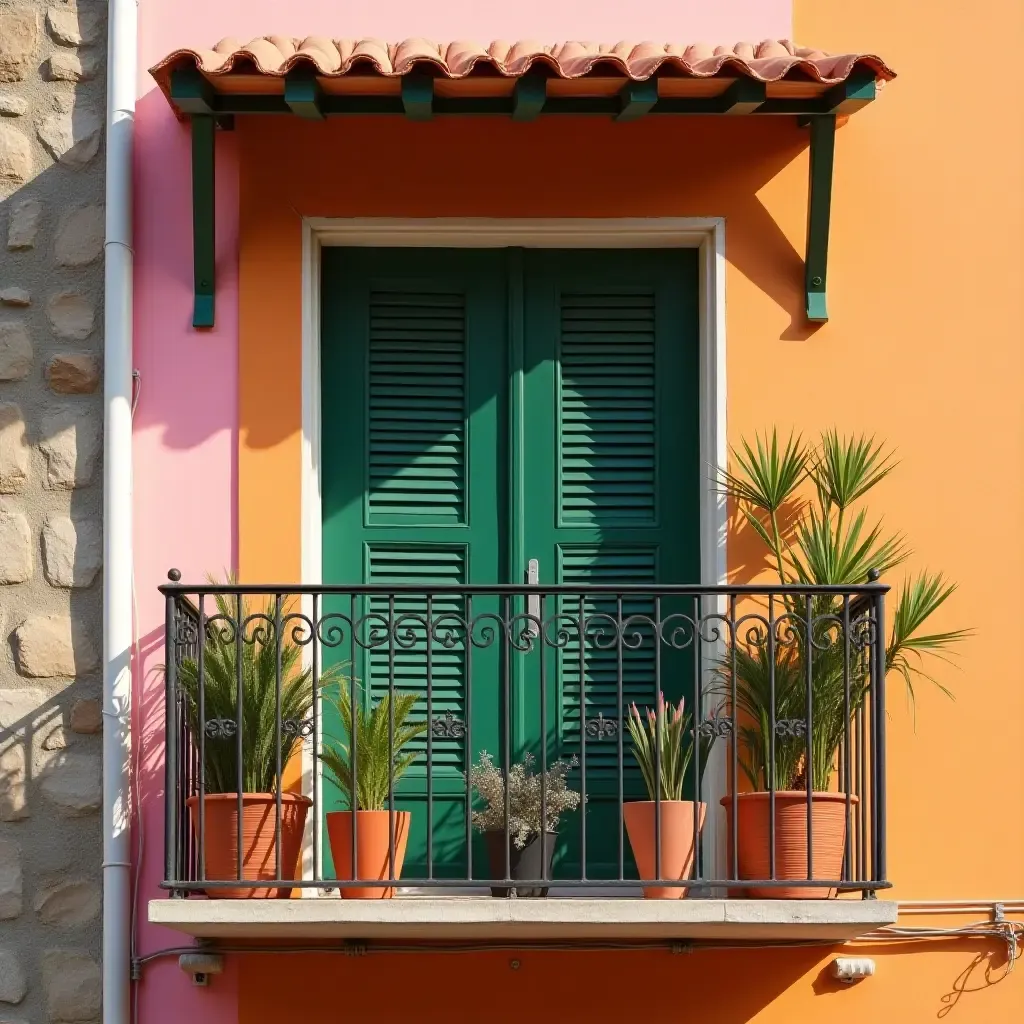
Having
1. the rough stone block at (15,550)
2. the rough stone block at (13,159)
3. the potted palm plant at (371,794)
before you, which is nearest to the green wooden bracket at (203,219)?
the rough stone block at (13,159)

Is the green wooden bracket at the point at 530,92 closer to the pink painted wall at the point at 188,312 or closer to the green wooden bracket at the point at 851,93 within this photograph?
the pink painted wall at the point at 188,312

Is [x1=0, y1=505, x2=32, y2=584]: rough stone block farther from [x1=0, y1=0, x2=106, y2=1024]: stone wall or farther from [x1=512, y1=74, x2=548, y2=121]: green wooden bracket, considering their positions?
[x1=512, y1=74, x2=548, y2=121]: green wooden bracket

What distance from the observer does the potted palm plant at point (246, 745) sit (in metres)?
7.89

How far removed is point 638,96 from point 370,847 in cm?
296

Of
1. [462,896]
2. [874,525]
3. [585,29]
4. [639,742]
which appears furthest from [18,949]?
[585,29]

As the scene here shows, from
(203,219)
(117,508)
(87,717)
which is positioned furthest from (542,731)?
(203,219)

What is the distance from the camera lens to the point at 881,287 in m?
8.88

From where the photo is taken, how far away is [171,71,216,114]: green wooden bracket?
27.1 ft

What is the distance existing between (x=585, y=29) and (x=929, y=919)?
384cm

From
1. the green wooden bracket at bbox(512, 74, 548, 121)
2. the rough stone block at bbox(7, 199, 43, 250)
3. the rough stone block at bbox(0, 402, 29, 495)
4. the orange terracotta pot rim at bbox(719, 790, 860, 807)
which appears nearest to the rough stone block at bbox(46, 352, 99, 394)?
the rough stone block at bbox(0, 402, 29, 495)

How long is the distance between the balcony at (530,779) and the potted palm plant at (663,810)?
1 cm

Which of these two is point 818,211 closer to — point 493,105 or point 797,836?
point 493,105

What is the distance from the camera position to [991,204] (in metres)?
8.98

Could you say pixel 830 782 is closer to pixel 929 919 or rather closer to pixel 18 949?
pixel 929 919
